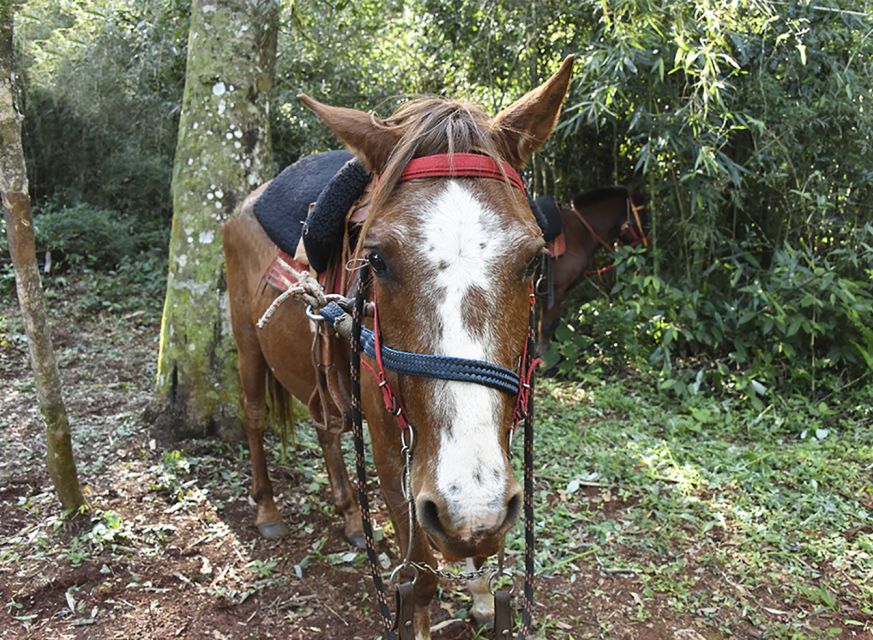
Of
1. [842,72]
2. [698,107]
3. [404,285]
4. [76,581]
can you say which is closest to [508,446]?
[404,285]

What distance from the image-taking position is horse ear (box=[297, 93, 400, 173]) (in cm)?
195

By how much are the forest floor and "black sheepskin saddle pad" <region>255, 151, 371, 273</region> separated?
1.51 metres

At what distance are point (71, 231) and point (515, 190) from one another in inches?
331

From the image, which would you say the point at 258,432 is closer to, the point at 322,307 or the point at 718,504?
the point at 322,307

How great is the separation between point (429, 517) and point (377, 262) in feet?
2.16

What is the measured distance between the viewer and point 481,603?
276 centimetres

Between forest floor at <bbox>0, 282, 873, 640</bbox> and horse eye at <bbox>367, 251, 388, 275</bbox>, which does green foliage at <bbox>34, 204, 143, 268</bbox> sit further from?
horse eye at <bbox>367, 251, 388, 275</bbox>

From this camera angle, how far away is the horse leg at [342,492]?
134 inches

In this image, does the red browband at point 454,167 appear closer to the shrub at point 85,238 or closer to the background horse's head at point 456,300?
the background horse's head at point 456,300

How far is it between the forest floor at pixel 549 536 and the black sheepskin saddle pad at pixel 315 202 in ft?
4.97

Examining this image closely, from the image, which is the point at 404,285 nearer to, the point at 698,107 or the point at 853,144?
the point at 698,107

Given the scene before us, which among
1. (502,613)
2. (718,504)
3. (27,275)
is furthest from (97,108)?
(502,613)

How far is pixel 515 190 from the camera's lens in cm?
183

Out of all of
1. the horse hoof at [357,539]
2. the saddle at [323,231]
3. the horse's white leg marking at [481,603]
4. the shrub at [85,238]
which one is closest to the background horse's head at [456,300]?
the saddle at [323,231]
